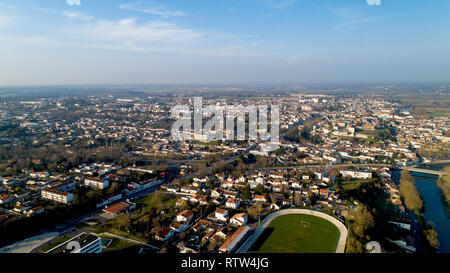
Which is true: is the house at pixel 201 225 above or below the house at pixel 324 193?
below

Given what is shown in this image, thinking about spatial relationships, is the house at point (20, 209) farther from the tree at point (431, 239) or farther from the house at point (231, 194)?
the tree at point (431, 239)

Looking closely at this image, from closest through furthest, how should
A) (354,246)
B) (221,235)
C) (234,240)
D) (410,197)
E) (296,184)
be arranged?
(354,246)
(234,240)
(221,235)
(410,197)
(296,184)

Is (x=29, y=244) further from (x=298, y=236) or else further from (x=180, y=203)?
(x=298, y=236)

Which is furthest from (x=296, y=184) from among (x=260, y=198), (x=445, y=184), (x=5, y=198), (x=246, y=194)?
(x=5, y=198)

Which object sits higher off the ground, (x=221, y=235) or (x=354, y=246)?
(x=354, y=246)

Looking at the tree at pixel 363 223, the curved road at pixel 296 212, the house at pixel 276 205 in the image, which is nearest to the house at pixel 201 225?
the curved road at pixel 296 212

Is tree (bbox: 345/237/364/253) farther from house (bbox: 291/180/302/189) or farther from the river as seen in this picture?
house (bbox: 291/180/302/189)
